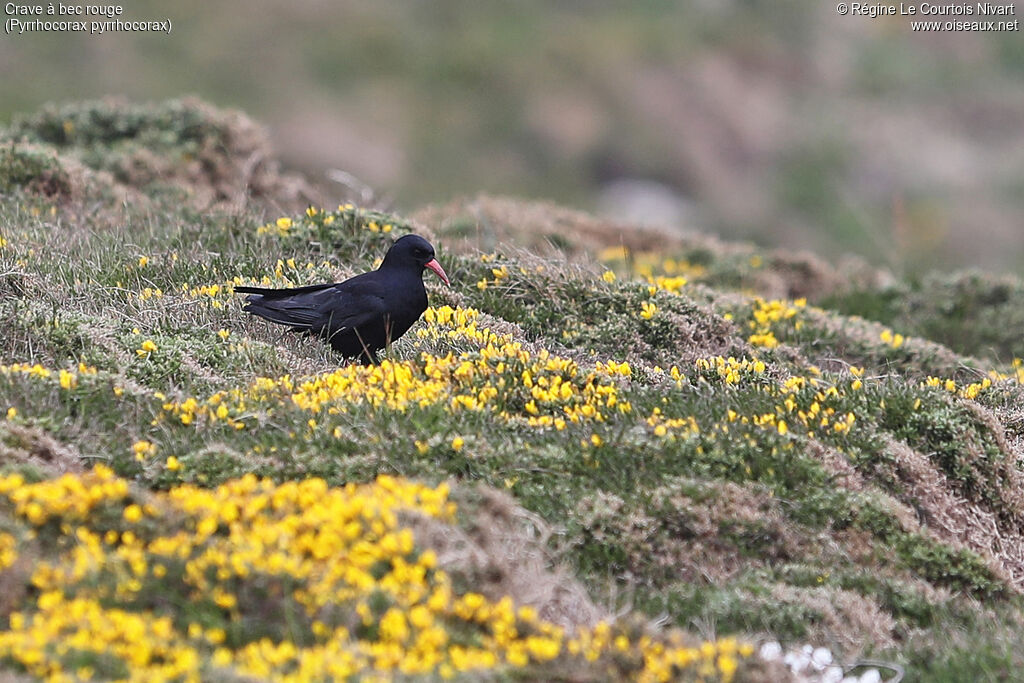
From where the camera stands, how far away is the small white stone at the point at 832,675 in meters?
5.43

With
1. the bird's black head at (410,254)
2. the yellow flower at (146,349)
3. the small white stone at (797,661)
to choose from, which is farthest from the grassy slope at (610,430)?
the bird's black head at (410,254)

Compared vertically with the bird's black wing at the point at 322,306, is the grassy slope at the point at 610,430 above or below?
below

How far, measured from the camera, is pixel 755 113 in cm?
3019

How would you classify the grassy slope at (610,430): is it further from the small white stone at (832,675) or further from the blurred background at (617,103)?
the blurred background at (617,103)

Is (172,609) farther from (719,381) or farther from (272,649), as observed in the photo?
(719,381)

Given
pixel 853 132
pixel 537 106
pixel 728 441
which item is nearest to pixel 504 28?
pixel 537 106

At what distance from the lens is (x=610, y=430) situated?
22.1 ft

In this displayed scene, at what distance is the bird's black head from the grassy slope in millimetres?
468

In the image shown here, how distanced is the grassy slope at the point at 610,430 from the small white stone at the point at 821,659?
0.64 ft

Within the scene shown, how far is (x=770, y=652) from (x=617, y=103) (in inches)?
980

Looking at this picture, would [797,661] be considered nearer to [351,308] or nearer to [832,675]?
[832,675]

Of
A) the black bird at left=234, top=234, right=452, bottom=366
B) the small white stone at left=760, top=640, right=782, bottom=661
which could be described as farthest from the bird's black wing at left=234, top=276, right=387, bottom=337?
the small white stone at left=760, top=640, right=782, bottom=661

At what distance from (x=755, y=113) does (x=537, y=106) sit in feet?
17.3

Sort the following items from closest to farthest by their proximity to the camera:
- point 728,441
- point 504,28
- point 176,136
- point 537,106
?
point 728,441 < point 176,136 < point 537,106 < point 504,28
